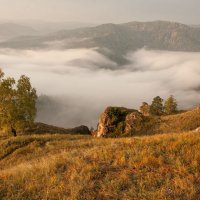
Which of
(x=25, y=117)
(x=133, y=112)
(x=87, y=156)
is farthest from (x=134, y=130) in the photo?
(x=87, y=156)

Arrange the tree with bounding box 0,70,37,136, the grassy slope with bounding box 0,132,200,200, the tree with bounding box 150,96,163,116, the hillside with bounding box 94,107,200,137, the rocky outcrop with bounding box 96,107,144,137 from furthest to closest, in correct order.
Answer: the tree with bounding box 150,96,163,116 → the rocky outcrop with bounding box 96,107,144,137 → the hillside with bounding box 94,107,200,137 → the tree with bounding box 0,70,37,136 → the grassy slope with bounding box 0,132,200,200

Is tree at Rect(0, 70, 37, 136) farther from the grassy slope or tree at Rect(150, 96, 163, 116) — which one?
tree at Rect(150, 96, 163, 116)

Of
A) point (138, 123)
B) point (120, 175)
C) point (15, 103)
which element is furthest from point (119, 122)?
point (120, 175)

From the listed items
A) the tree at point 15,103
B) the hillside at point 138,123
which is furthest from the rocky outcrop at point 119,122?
the tree at point 15,103

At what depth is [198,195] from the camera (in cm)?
1216

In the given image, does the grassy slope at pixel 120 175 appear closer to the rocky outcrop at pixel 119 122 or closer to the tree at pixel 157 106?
the rocky outcrop at pixel 119 122

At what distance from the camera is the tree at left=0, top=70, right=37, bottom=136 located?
5238cm

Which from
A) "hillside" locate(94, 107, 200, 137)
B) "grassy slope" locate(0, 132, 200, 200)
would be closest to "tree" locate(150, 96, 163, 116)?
"hillside" locate(94, 107, 200, 137)

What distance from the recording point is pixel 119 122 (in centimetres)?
6366

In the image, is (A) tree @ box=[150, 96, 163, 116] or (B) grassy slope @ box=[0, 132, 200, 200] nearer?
(B) grassy slope @ box=[0, 132, 200, 200]

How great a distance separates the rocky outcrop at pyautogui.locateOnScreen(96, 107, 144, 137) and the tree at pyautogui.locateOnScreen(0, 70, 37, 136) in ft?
48.7

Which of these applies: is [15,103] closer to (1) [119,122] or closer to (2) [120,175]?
(1) [119,122]

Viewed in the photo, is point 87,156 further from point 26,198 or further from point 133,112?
point 133,112

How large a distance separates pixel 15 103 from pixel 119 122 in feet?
67.1
